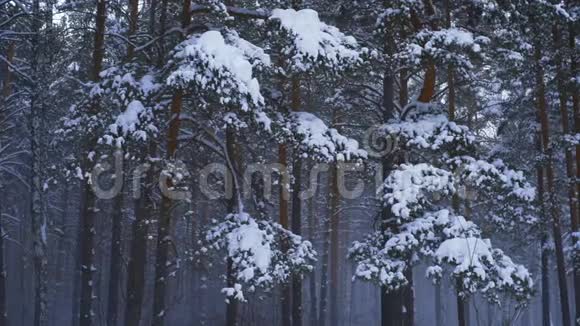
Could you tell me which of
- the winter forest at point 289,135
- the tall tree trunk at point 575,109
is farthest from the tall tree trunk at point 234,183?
the tall tree trunk at point 575,109

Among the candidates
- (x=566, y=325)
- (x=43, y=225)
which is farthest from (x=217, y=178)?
(x=566, y=325)

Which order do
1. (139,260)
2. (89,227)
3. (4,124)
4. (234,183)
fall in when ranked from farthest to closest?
(4,124), (139,260), (89,227), (234,183)

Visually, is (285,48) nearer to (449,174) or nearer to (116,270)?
(449,174)

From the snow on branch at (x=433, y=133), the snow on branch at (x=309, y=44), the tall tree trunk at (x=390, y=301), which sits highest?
the snow on branch at (x=309, y=44)

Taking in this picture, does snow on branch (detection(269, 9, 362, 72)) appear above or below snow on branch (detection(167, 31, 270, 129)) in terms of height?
above

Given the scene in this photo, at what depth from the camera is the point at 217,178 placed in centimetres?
1335

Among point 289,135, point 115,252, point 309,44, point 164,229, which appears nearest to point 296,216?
point 289,135

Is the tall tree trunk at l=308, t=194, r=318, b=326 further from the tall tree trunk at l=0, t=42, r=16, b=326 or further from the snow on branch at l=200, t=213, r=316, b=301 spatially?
the tall tree trunk at l=0, t=42, r=16, b=326

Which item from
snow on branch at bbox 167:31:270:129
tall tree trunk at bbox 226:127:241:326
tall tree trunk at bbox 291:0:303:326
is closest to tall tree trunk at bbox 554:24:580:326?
tall tree trunk at bbox 291:0:303:326

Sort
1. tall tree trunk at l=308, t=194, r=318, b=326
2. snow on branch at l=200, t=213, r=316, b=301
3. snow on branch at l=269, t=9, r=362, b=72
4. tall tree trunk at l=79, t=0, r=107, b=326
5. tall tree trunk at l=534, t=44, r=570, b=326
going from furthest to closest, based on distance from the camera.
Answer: tall tree trunk at l=308, t=194, r=318, b=326 → tall tree trunk at l=534, t=44, r=570, b=326 → tall tree trunk at l=79, t=0, r=107, b=326 → snow on branch at l=269, t=9, r=362, b=72 → snow on branch at l=200, t=213, r=316, b=301

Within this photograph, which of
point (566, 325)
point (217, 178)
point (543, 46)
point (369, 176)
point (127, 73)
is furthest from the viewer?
point (566, 325)

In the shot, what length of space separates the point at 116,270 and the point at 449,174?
36.0ft

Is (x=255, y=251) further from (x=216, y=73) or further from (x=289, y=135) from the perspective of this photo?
(x=216, y=73)

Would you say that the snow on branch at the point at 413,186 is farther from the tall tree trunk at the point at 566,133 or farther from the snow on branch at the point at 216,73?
the tall tree trunk at the point at 566,133
